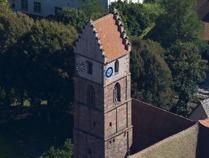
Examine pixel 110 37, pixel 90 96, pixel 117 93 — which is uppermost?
pixel 110 37

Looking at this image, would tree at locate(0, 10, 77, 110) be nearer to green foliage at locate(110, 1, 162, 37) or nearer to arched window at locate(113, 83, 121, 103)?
green foliage at locate(110, 1, 162, 37)

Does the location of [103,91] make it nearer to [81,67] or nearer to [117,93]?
[117,93]

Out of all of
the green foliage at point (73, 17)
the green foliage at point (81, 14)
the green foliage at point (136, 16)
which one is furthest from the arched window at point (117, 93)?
the green foliage at point (136, 16)

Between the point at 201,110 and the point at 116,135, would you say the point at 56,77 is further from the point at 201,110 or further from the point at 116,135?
the point at 116,135

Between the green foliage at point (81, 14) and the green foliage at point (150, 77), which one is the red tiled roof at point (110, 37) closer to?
the green foliage at point (150, 77)

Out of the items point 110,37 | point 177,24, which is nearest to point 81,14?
point 177,24

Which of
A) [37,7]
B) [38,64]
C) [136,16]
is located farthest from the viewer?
[37,7]

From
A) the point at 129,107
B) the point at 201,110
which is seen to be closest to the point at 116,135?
the point at 129,107
